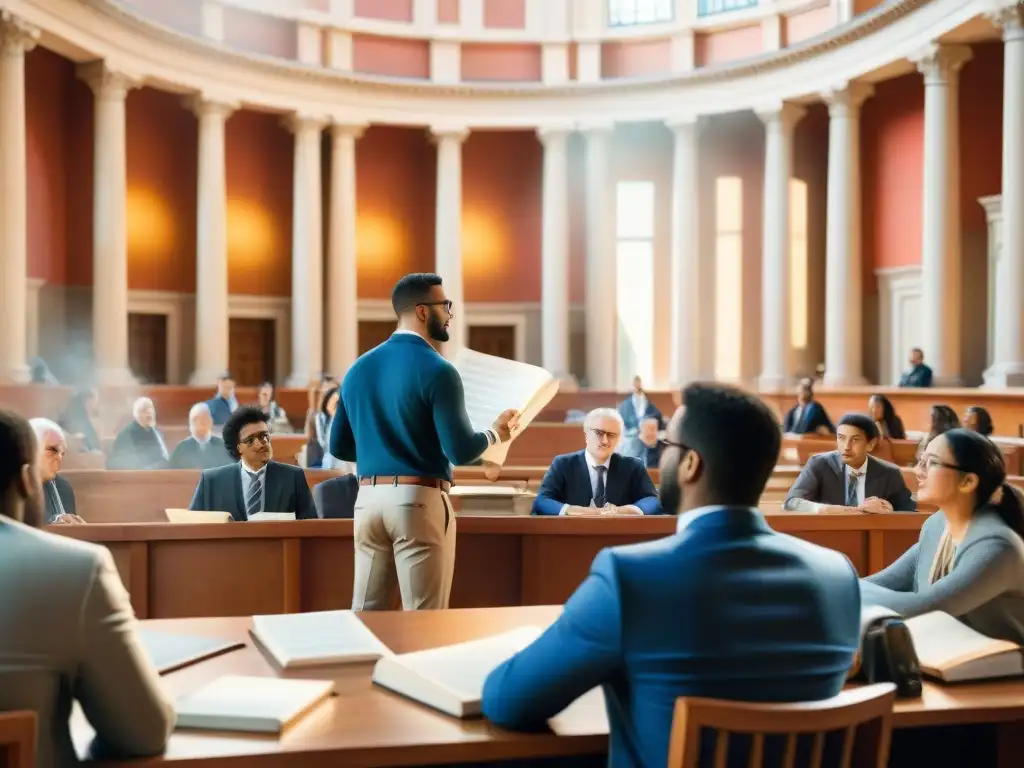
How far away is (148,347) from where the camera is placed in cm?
1853

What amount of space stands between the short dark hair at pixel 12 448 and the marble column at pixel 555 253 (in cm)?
1784

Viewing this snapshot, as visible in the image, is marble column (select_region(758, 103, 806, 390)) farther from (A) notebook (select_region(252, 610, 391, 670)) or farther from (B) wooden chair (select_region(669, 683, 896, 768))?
(B) wooden chair (select_region(669, 683, 896, 768))

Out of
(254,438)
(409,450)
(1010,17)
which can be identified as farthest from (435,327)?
(1010,17)

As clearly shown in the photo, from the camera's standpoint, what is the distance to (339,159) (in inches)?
760

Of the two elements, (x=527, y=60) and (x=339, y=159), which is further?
(x=527, y=60)

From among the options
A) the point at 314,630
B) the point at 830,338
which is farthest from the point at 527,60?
the point at 314,630

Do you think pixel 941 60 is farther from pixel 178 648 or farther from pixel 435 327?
pixel 178 648

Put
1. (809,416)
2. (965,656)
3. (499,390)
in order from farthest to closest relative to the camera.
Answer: (809,416)
(499,390)
(965,656)

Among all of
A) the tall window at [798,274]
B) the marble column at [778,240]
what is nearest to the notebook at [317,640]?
the marble column at [778,240]

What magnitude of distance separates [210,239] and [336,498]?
43.4 feet

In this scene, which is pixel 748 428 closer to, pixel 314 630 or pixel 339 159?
pixel 314 630

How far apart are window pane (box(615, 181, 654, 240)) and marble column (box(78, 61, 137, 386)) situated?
9.08 metres

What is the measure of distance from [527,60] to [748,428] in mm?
19584

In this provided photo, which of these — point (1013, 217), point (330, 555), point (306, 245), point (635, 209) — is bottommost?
point (330, 555)
